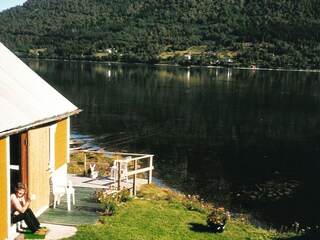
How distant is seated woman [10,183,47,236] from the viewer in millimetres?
13844

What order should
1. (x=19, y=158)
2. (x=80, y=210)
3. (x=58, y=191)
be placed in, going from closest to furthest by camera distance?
(x=19, y=158) < (x=80, y=210) < (x=58, y=191)

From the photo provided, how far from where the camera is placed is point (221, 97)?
90.8 meters

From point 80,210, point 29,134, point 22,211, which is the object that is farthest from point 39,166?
point 80,210

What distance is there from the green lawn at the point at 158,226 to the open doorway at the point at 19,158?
2656mm

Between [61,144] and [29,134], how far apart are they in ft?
10.4

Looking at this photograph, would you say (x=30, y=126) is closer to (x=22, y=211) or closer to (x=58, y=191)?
(x=22, y=211)

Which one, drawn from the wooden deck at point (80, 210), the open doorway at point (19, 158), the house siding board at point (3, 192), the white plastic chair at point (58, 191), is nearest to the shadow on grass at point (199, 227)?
the wooden deck at point (80, 210)

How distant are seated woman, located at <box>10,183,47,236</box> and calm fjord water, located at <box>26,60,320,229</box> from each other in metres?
13.9

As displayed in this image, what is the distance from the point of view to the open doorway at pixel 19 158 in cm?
1449

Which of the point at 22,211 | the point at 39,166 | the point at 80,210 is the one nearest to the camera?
the point at 22,211

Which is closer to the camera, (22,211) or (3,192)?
(3,192)

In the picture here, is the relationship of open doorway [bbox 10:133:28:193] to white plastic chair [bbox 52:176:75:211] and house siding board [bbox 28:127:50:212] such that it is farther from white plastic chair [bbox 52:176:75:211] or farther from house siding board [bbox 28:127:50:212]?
white plastic chair [bbox 52:176:75:211]

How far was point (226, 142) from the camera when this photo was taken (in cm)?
4619

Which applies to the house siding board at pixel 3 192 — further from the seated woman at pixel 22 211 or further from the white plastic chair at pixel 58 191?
the white plastic chair at pixel 58 191
